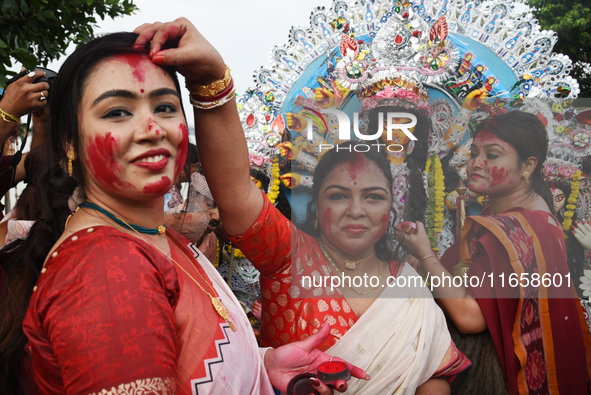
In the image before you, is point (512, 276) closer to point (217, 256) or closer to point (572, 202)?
point (572, 202)

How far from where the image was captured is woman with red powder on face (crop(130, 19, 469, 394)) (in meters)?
1.75

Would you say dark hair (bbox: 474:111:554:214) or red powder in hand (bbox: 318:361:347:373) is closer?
red powder in hand (bbox: 318:361:347:373)

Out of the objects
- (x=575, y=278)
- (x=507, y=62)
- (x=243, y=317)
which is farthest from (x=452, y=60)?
(x=243, y=317)

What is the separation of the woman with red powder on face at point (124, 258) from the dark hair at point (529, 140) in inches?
54.9

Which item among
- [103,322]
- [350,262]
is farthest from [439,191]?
[103,322]

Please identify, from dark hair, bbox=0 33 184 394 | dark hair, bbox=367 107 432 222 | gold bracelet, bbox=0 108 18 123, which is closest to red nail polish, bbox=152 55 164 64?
dark hair, bbox=0 33 184 394

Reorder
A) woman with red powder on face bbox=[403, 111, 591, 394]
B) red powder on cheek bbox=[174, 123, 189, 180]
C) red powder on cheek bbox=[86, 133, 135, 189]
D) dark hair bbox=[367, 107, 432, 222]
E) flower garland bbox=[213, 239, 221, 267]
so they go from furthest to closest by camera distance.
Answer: flower garland bbox=[213, 239, 221, 267]
dark hair bbox=[367, 107, 432, 222]
woman with red powder on face bbox=[403, 111, 591, 394]
red powder on cheek bbox=[174, 123, 189, 180]
red powder on cheek bbox=[86, 133, 135, 189]

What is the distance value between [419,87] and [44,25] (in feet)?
11.4

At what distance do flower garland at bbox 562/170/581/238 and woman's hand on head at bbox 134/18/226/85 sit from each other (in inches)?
66.1

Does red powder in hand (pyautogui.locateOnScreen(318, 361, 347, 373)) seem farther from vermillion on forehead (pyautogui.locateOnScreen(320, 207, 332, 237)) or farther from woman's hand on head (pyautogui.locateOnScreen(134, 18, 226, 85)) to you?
woman's hand on head (pyautogui.locateOnScreen(134, 18, 226, 85))

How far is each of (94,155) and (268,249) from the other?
84 cm

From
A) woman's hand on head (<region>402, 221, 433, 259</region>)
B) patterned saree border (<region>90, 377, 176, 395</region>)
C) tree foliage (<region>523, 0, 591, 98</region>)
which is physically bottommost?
patterned saree border (<region>90, 377, 176, 395</region>)

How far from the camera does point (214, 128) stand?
4.77 ft

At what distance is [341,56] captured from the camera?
241cm
